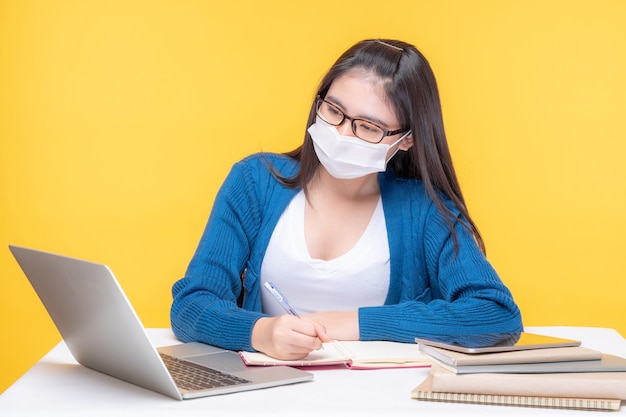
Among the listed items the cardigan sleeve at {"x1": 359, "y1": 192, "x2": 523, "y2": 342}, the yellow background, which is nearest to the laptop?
the cardigan sleeve at {"x1": 359, "y1": 192, "x2": 523, "y2": 342}

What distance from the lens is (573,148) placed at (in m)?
2.89

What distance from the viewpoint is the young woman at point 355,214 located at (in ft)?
6.72

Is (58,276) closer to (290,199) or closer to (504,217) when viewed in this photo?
(290,199)

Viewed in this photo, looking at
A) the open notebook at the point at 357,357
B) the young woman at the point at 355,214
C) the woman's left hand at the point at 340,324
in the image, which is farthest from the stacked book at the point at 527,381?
the young woman at the point at 355,214

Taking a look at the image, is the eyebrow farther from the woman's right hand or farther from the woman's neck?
the woman's right hand

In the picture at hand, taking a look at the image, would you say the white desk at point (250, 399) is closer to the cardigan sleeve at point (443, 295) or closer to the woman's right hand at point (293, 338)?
the woman's right hand at point (293, 338)

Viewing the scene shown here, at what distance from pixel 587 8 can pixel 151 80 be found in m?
1.37

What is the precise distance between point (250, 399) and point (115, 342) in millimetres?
212

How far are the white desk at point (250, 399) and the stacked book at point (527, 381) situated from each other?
0.02 meters

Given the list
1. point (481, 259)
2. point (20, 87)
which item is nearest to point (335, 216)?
point (481, 259)

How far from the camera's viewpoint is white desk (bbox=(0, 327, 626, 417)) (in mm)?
1238

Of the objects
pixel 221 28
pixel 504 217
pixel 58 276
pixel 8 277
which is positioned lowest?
pixel 8 277

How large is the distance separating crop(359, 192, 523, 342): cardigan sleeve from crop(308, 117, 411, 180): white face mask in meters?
0.18

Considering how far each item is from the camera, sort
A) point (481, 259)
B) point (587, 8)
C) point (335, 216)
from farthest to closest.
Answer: point (587, 8) → point (335, 216) → point (481, 259)
